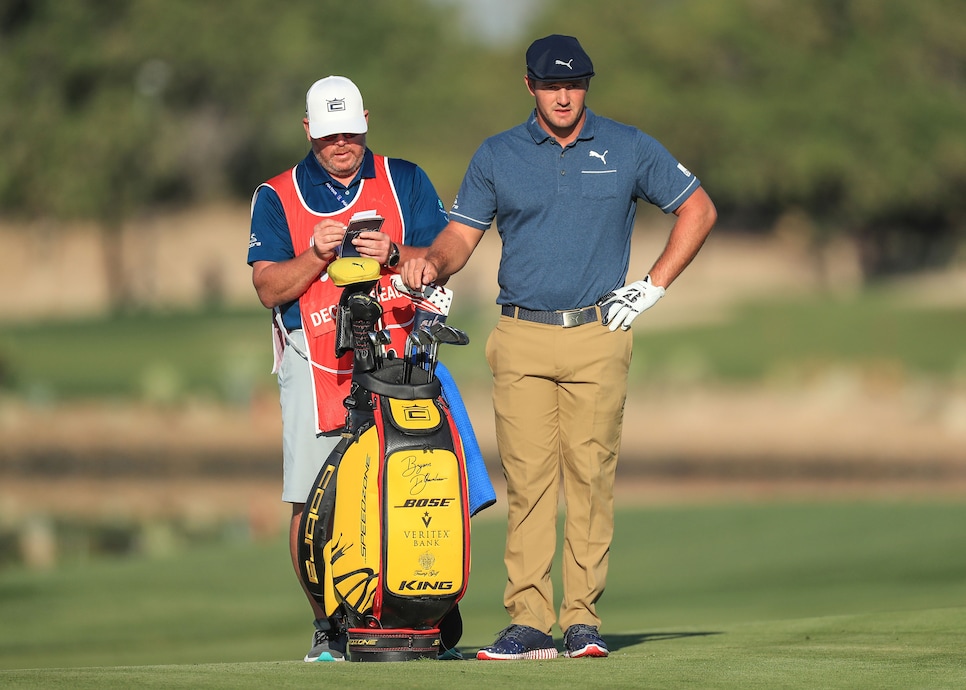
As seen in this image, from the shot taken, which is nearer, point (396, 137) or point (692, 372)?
point (692, 372)

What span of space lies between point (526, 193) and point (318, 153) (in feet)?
2.99

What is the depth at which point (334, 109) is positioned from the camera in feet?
20.9

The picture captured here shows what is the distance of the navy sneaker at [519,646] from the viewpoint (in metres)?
5.96

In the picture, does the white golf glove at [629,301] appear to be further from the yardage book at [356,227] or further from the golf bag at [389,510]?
the yardage book at [356,227]

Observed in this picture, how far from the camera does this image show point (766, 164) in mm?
52031

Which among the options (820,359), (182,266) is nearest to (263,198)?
(820,359)

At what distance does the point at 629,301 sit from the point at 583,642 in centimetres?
122

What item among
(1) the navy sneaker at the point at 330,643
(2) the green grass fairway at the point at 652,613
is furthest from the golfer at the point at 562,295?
(1) the navy sneaker at the point at 330,643

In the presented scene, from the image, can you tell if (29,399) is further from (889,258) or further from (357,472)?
(889,258)

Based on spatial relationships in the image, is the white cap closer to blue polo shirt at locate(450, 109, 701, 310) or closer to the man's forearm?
blue polo shirt at locate(450, 109, 701, 310)

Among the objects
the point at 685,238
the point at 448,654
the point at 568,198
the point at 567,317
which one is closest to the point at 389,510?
the point at 448,654

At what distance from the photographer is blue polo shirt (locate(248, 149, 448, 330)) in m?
6.50

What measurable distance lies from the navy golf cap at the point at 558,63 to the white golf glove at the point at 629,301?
773 mm

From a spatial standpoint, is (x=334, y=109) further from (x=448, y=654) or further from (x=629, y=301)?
(x=448, y=654)
